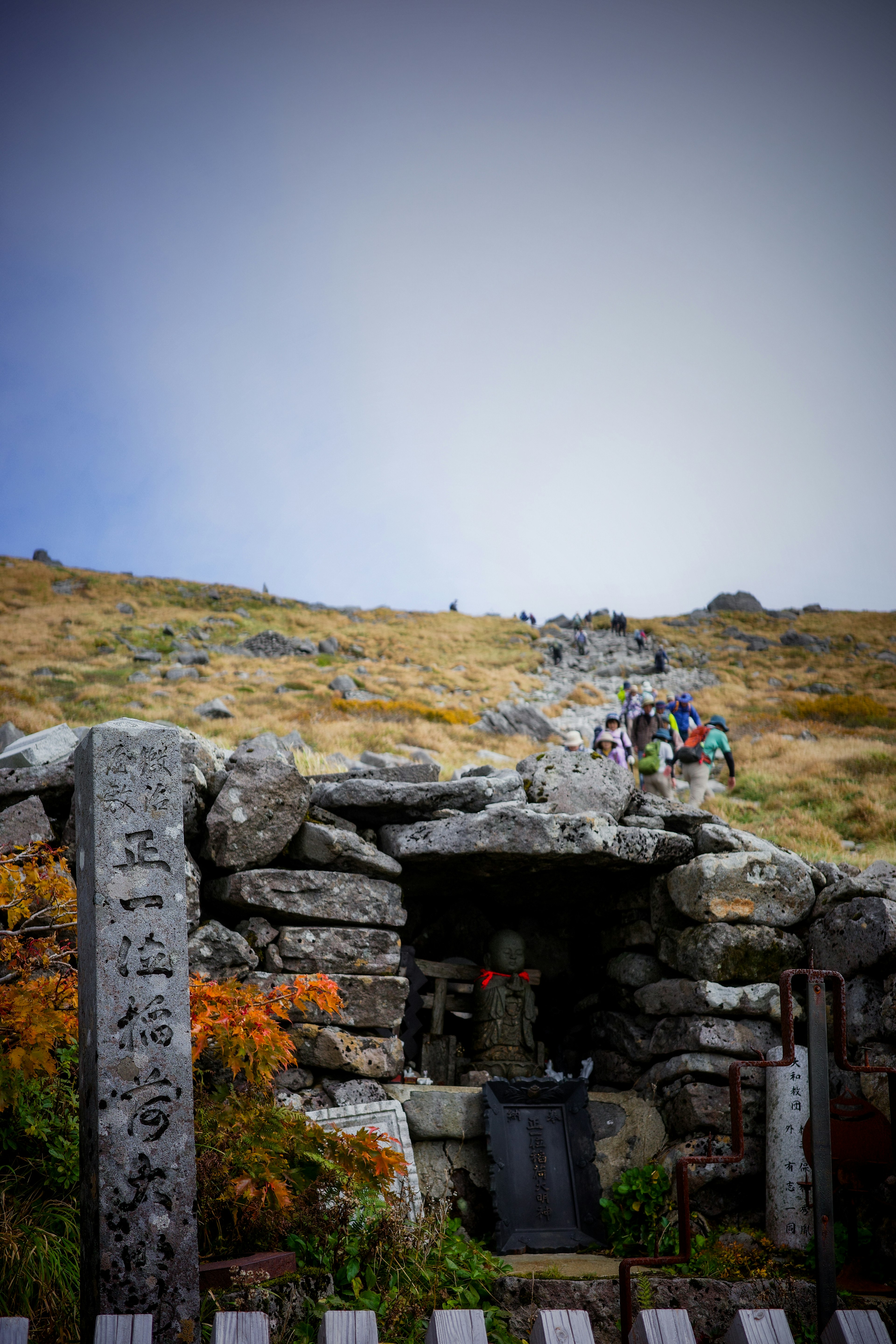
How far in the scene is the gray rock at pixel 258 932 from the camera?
22.7 feet

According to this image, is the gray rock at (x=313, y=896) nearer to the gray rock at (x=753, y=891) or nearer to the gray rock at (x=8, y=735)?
the gray rock at (x=753, y=891)

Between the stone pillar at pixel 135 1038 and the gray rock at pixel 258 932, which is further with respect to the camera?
the gray rock at pixel 258 932

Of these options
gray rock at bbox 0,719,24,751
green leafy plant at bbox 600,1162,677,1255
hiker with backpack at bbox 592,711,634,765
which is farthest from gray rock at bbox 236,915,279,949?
hiker with backpack at bbox 592,711,634,765

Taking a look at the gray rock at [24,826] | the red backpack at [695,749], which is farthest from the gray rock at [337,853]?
the red backpack at [695,749]

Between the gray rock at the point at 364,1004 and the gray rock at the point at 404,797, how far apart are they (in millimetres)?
1275

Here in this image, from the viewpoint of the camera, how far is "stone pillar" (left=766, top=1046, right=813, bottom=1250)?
20.7ft

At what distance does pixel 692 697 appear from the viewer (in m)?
33.0

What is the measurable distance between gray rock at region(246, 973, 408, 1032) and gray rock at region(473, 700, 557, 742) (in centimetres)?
1480

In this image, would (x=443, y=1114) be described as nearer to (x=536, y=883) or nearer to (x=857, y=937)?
(x=536, y=883)

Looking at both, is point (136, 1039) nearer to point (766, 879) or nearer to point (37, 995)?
point (37, 995)

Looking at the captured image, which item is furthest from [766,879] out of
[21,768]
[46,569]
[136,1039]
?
[46,569]

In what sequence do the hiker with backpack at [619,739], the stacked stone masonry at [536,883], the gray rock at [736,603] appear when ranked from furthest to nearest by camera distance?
1. the gray rock at [736,603]
2. the hiker with backpack at [619,739]
3. the stacked stone masonry at [536,883]

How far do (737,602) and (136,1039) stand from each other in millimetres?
61942

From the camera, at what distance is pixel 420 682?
31.6 m
